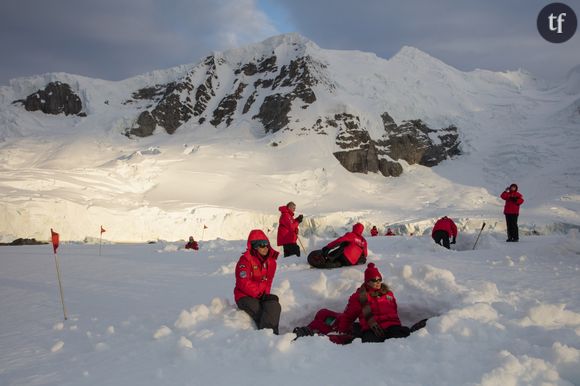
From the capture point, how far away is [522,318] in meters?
4.28

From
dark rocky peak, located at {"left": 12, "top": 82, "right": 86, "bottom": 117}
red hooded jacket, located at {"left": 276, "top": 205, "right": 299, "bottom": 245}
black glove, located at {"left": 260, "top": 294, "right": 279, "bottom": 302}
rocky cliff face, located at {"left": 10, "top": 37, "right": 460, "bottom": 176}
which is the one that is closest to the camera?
black glove, located at {"left": 260, "top": 294, "right": 279, "bottom": 302}

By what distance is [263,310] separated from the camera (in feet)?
15.9

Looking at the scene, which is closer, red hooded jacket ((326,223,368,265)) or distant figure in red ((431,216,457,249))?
red hooded jacket ((326,223,368,265))

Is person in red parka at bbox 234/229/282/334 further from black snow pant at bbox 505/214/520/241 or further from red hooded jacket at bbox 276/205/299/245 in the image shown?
black snow pant at bbox 505/214/520/241

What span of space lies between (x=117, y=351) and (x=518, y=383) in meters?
3.50

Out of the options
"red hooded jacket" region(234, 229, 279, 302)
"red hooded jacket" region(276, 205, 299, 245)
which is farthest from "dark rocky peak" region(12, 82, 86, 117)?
"red hooded jacket" region(234, 229, 279, 302)

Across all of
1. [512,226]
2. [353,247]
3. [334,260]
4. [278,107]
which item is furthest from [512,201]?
[278,107]

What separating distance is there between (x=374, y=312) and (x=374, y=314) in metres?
0.02

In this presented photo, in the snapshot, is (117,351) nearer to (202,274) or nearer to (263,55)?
(202,274)

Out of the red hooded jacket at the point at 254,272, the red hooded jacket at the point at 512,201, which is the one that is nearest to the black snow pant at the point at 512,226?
the red hooded jacket at the point at 512,201

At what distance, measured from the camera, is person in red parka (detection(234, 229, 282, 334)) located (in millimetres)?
4836

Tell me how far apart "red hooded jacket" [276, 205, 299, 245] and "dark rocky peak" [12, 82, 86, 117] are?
207 ft

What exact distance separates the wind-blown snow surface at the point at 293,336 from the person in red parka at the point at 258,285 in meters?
0.17

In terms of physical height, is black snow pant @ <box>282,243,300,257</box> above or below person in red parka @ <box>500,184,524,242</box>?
below
